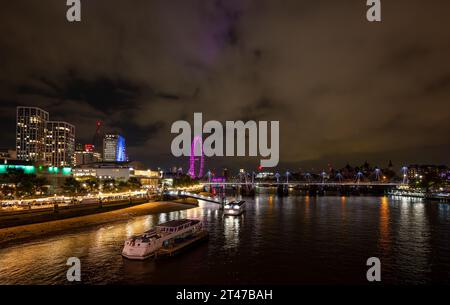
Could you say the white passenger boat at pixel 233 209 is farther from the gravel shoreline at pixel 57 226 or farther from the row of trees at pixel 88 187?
the row of trees at pixel 88 187

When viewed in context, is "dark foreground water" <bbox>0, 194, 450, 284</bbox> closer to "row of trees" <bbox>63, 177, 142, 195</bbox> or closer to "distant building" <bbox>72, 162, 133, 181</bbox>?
"row of trees" <bbox>63, 177, 142, 195</bbox>

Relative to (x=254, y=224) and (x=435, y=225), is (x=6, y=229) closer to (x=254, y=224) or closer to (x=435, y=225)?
(x=254, y=224)

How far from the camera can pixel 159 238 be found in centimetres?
3161

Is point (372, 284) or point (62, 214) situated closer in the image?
point (372, 284)

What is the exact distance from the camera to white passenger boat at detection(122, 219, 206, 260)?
95.5 feet

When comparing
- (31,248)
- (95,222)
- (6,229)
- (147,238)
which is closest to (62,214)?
(95,222)

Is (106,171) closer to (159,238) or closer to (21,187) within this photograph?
(21,187)

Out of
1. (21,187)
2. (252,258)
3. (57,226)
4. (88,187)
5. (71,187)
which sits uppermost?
(21,187)

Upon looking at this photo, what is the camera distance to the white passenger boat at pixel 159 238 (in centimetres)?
2909

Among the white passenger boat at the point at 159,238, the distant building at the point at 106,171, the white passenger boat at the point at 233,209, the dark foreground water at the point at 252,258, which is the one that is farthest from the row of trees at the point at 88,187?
the white passenger boat at the point at 159,238

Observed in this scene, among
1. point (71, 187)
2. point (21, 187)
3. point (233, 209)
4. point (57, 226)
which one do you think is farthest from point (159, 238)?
point (71, 187)
